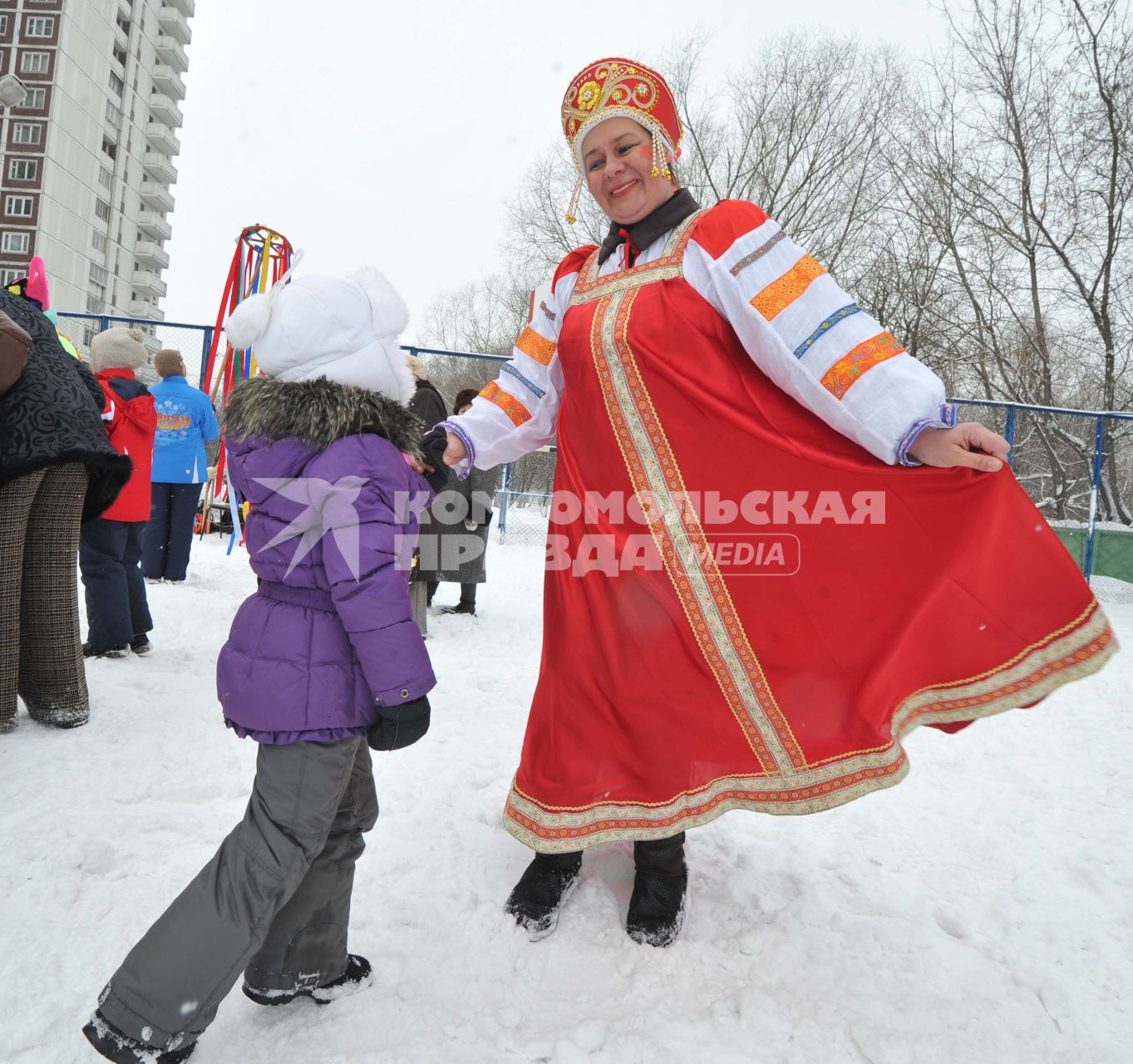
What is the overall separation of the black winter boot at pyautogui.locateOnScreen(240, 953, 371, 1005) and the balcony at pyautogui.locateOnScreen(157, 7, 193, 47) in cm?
6122

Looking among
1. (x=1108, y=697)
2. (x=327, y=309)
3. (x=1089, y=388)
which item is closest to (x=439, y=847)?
(x=327, y=309)

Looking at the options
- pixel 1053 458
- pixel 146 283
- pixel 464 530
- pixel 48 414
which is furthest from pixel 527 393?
pixel 146 283

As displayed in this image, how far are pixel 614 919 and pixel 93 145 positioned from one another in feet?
173

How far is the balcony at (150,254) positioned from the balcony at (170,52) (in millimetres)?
11322

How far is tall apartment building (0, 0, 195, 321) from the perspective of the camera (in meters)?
39.6

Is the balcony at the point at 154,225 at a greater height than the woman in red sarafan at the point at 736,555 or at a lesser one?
greater

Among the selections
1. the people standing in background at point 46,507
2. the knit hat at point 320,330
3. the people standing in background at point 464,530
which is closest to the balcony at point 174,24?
the people standing in background at point 464,530

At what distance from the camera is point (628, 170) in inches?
82.5

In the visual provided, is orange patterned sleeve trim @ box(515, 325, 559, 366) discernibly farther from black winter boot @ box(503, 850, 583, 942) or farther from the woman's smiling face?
black winter boot @ box(503, 850, 583, 942)

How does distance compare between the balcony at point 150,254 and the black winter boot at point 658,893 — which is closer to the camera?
the black winter boot at point 658,893

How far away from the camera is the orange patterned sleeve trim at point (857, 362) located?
5.80 ft

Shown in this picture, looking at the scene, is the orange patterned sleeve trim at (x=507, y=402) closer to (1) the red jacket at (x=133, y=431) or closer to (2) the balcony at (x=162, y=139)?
(1) the red jacket at (x=133, y=431)

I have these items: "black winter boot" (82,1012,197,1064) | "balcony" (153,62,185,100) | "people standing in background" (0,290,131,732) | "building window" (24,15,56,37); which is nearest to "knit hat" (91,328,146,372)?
"people standing in background" (0,290,131,732)

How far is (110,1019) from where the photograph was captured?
1318mm
